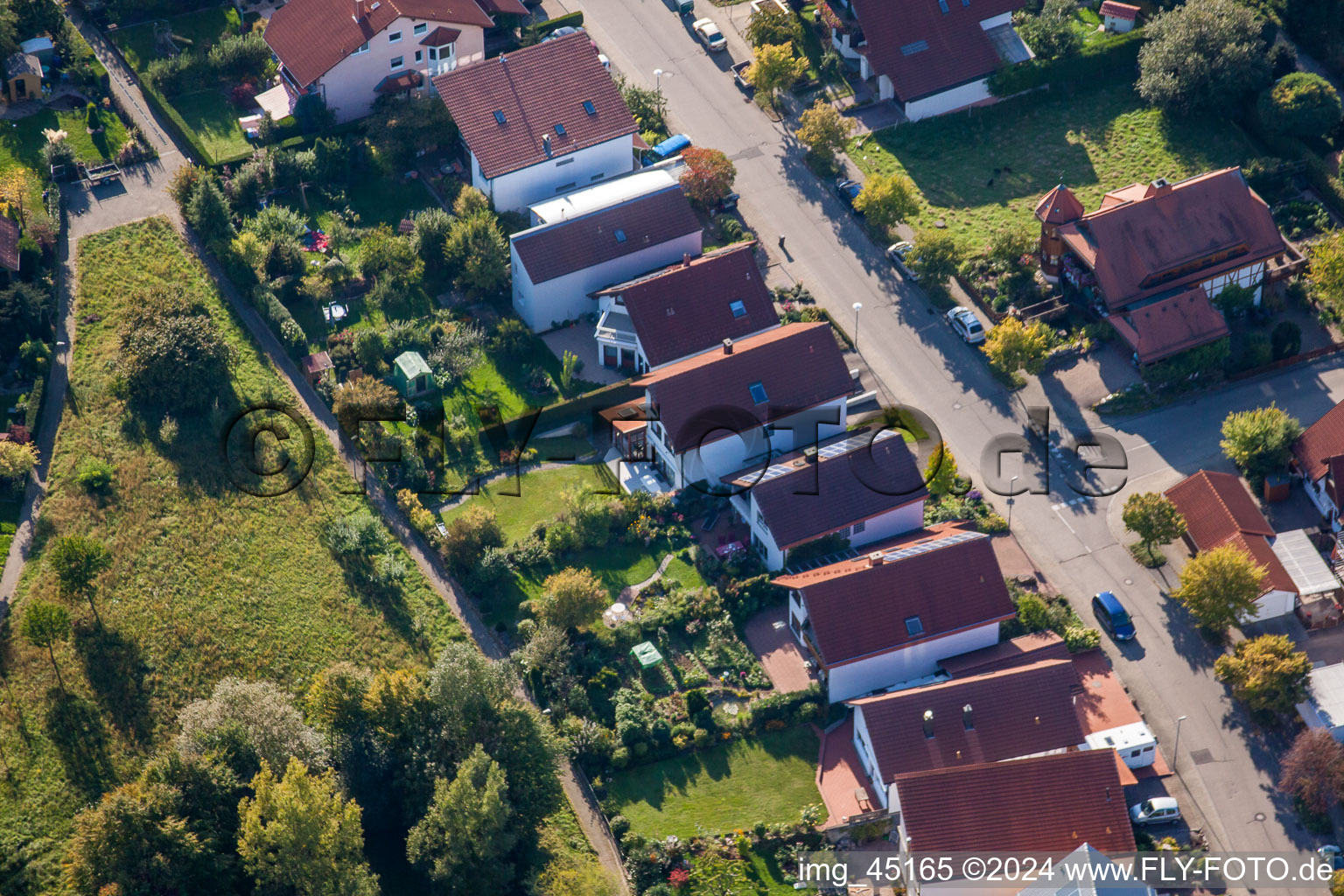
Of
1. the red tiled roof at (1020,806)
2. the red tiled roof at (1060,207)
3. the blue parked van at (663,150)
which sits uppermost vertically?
the blue parked van at (663,150)

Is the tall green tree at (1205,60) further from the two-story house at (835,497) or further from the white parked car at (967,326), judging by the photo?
Answer: the two-story house at (835,497)

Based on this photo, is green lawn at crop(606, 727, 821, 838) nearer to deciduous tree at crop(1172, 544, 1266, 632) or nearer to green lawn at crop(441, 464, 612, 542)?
green lawn at crop(441, 464, 612, 542)

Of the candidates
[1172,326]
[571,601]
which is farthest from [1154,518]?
[571,601]

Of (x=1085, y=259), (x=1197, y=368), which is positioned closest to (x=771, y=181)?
(x=1085, y=259)

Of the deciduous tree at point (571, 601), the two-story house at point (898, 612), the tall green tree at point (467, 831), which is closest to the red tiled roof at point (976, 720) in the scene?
the two-story house at point (898, 612)

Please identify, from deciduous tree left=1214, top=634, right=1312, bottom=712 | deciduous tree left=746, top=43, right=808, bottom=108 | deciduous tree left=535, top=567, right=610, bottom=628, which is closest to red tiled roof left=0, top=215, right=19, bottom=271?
deciduous tree left=535, top=567, right=610, bottom=628

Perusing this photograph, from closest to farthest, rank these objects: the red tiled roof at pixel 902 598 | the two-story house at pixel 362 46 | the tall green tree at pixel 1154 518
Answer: the red tiled roof at pixel 902 598, the tall green tree at pixel 1154 518, the two-story house at pixel 362 46
